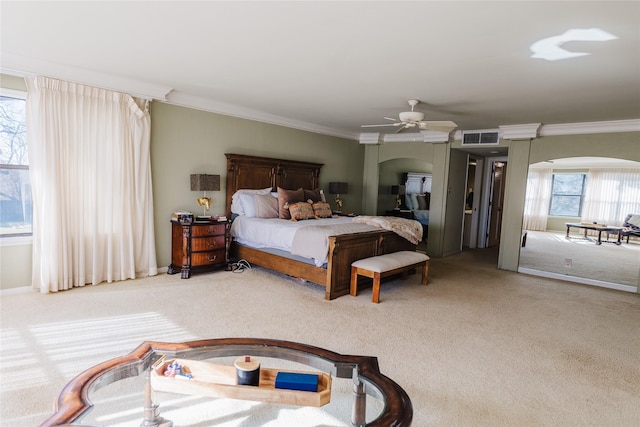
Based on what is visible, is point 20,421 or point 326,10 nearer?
point 20,421

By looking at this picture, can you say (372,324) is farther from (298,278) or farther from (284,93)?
(284,93)

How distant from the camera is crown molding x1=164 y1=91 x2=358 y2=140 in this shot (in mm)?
4914

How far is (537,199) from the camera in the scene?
6.05 metres

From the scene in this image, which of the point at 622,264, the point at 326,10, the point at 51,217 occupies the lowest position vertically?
the point at 622,264

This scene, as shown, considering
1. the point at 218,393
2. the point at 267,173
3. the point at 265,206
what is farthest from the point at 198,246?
the point at 218,393

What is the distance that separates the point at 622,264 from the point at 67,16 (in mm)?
7391

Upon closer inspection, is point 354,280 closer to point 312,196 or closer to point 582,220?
point 312,196

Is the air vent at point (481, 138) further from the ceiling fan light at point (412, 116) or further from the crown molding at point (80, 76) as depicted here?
the crown molding at point (80, 76)

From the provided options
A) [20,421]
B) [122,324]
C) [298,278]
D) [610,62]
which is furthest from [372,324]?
[610,62]

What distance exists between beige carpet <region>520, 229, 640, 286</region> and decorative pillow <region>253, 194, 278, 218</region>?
439 centimetres

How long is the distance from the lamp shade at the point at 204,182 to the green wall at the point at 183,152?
0.88 ft

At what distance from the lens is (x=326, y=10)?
234 centimetres

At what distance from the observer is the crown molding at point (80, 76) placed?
11.8ft

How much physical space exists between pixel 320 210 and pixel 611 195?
4.58 m
